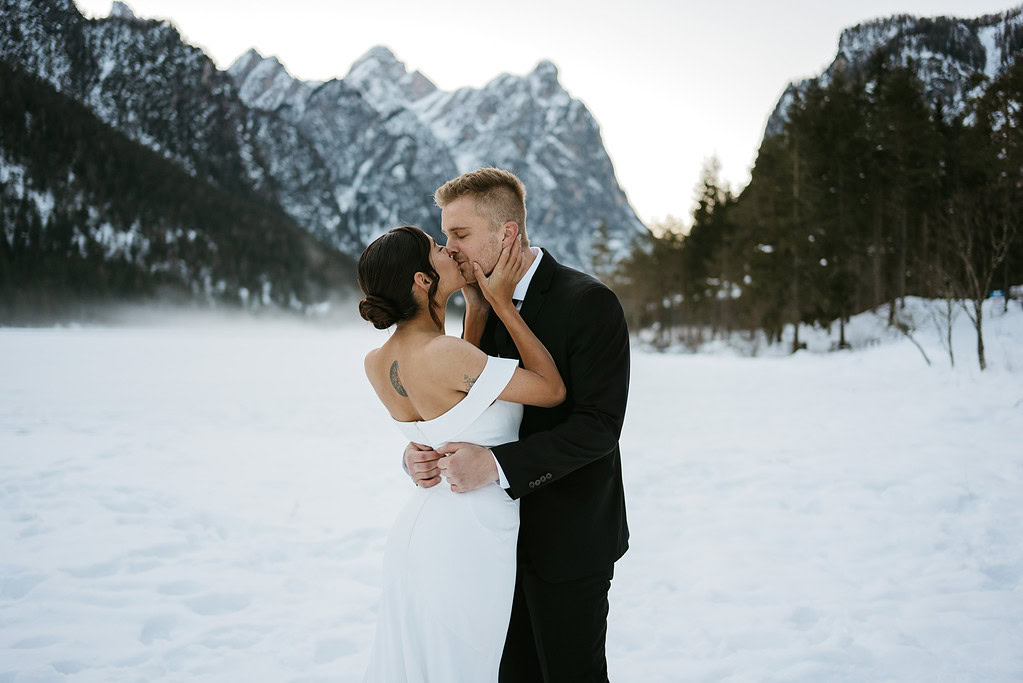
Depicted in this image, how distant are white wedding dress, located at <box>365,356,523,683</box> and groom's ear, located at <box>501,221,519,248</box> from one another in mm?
564

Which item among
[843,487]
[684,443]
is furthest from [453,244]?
[684,443]

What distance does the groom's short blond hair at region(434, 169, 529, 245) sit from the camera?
2422 millimetres

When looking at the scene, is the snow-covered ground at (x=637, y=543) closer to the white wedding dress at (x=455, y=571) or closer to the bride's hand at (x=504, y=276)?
the white wedding dress at (x=455, y=571)

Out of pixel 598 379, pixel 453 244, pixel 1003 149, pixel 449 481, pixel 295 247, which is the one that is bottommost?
pixel 449 481

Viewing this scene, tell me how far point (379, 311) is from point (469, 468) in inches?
26.2

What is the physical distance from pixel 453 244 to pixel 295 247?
141 m

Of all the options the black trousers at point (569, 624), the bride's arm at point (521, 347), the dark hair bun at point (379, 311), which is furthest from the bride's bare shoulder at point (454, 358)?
the black trousers at point (569, 624)

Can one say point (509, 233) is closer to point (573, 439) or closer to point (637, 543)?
point (573, 439)

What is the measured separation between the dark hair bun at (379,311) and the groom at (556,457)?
1.28 ft

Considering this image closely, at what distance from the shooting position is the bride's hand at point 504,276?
2311mm

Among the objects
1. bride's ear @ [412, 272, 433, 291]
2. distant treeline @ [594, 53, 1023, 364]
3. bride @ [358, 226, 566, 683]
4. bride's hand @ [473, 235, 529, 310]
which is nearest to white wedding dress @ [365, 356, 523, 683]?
bride @ [358, 226, 566, 683]

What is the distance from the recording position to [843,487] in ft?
24.6

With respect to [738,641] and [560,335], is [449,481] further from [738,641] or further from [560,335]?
[738,641]

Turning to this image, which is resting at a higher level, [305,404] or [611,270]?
[611,270]
